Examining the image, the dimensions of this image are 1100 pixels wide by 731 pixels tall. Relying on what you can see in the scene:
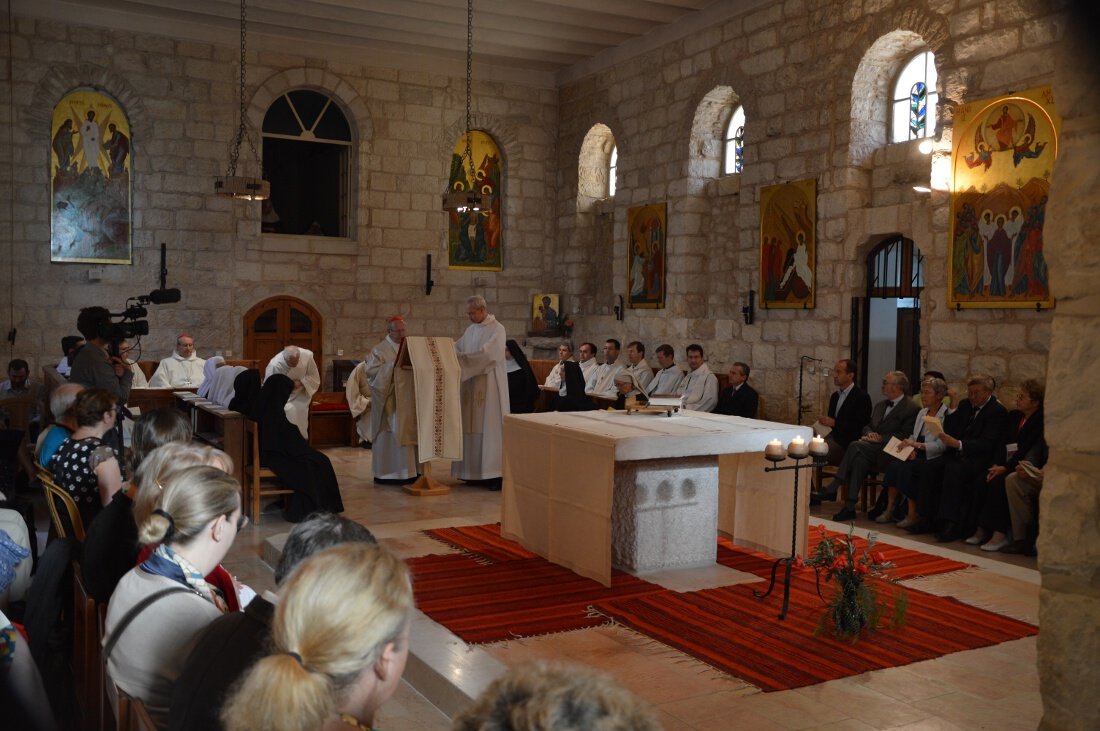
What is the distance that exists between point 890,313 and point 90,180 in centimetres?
877

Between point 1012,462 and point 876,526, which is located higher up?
point 1012,462

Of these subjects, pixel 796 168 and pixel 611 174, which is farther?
pixel 611 174

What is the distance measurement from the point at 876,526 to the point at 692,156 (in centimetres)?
543

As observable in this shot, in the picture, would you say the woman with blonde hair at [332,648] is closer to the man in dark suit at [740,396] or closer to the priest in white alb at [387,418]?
the priest in white alb at [387,418]

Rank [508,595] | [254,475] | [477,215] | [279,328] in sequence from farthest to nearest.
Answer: [477,215]
[279,328]
[254,475]
[508,595]

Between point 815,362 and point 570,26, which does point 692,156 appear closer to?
point 570,26

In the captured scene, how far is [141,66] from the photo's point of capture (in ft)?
37.4

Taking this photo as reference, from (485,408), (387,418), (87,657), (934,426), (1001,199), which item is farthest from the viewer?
(485,408)

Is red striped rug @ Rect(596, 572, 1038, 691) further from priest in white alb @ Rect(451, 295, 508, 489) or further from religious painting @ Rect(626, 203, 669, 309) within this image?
religious painting @ Rect(626, 203, 669, 309)

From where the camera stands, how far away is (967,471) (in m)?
6.50

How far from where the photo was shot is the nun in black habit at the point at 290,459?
22.3 feet

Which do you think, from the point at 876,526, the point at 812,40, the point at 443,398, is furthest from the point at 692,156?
the point at 876,526

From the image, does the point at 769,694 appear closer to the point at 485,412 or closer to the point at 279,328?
the point at 485,412

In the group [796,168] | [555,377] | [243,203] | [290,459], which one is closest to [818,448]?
[290,459]
